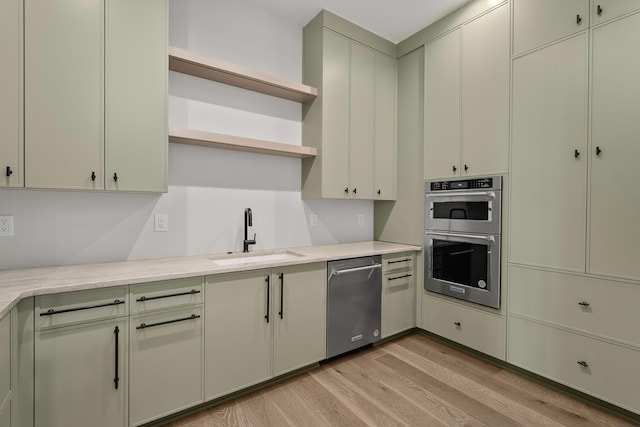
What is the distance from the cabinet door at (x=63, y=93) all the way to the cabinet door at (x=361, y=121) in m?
2.04

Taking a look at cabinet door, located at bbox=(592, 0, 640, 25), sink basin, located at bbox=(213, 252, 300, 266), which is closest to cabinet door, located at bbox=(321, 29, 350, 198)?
sink basin, located at bbox=(213, 252, 300, 266)

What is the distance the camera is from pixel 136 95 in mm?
1890

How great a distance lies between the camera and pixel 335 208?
331cm

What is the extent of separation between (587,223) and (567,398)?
124 centimetres

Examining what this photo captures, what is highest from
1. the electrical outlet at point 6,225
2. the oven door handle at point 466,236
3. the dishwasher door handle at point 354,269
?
the electrical outlet at point 6,225

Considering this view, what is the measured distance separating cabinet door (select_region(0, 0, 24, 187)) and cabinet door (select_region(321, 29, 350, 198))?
6.64 ft

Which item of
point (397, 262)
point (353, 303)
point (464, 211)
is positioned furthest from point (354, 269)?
point (464, 211)

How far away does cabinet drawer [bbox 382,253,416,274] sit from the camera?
Result: 2.89 m

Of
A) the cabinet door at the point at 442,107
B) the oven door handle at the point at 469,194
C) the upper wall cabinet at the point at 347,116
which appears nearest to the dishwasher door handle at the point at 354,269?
the upper wall cabinet at the point at 347,116

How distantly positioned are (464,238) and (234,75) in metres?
2.42

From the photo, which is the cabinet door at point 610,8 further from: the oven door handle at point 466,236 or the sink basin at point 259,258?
the sink basin at point 259,258

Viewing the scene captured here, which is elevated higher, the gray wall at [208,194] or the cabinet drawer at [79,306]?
the gray wall at [208,194]

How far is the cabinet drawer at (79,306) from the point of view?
1476 millimetres

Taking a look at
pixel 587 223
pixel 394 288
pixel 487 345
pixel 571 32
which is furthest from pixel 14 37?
pixel 487 345
